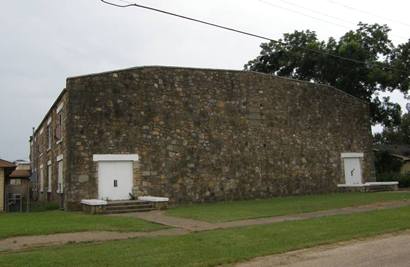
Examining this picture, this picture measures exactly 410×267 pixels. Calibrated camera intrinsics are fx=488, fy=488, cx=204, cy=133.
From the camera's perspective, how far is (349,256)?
934 centimetres

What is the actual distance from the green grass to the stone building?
1005 centimetres

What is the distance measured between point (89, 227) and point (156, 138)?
31.1 feet

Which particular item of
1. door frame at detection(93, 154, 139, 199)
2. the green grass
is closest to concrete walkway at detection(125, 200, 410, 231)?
the green grass

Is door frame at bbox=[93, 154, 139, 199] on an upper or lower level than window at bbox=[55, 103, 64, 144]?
lower

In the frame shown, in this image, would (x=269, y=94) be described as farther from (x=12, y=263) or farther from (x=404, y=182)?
(x=12, y=263)

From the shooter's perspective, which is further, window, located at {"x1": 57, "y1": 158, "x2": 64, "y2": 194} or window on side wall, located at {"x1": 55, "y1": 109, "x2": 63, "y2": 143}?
window on side wall, located at {"x1": 55, "y1": 109, "x2": 63, "y2": 143}

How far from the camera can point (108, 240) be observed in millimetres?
11812

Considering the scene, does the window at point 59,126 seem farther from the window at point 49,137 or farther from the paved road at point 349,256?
the paved road at point 349,256

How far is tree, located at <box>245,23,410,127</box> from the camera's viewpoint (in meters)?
31.1

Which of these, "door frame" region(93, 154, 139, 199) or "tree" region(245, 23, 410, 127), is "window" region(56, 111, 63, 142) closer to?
"door frame" region(93, 154, 139, 199)

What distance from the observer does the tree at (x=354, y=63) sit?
3106 cm

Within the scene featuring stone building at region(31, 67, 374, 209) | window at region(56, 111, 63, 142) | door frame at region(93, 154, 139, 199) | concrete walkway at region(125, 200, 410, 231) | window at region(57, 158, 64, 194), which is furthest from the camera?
window at region(56, 111, 63, 142)

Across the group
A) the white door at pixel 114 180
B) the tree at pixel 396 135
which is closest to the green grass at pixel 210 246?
the white door at pixel 114 180

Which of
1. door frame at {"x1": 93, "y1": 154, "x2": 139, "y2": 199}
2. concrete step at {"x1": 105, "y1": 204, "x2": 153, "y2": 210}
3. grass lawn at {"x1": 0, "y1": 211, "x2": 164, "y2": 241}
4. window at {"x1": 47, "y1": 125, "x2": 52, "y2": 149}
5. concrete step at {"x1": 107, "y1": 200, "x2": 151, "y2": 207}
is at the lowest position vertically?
grass lawn at {"x1": 0, "y1": 211, "x2": 164, "y2": 241}
